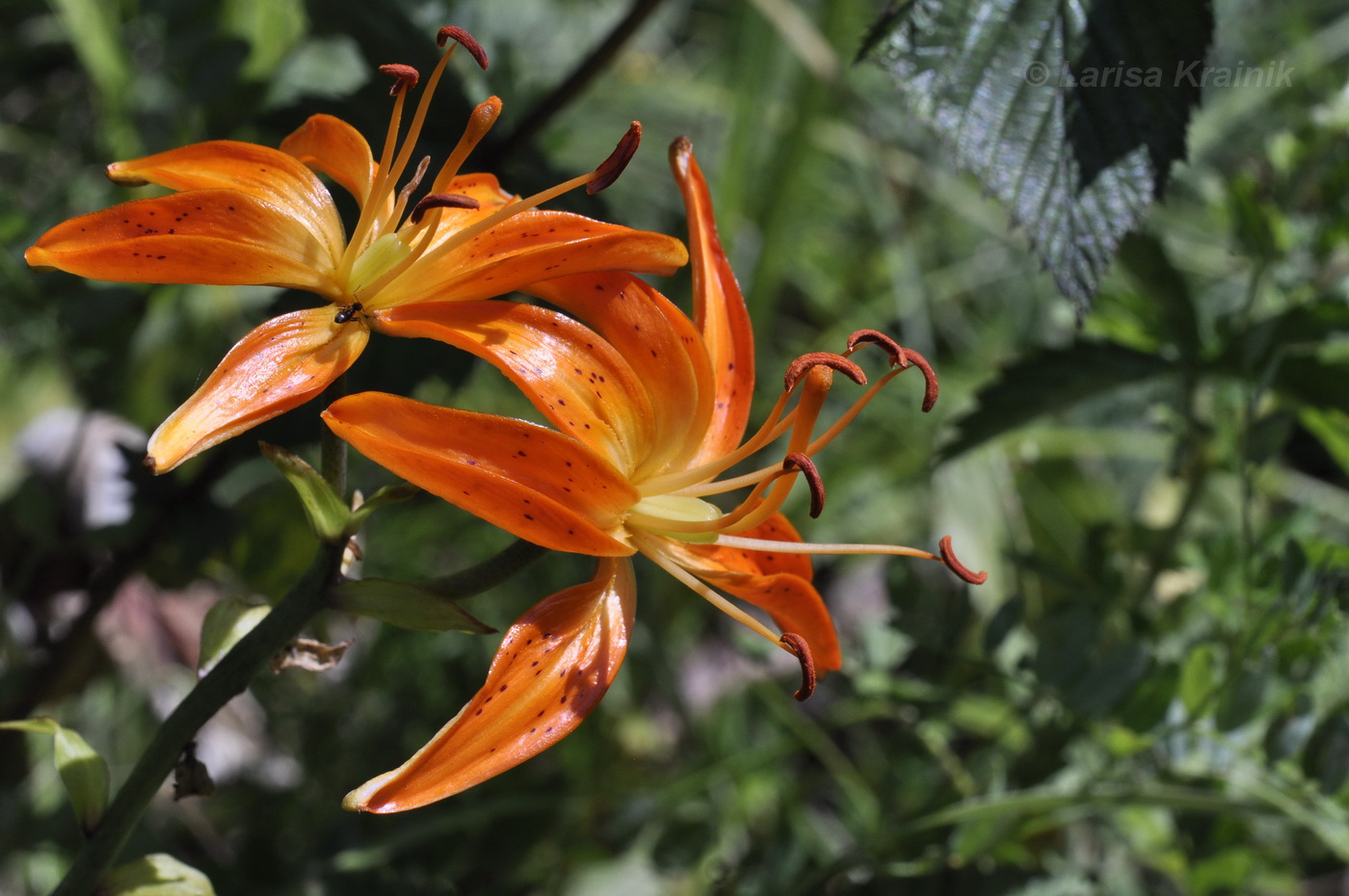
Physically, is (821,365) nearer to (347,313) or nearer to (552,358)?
(552,358)

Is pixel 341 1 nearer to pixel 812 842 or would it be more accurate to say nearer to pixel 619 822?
pixel 619 822

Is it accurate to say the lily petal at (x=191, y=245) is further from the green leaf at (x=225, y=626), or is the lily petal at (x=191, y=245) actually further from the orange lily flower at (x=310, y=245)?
the green leaf at (x=225, y=626)

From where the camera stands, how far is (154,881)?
→ 2.48 ft

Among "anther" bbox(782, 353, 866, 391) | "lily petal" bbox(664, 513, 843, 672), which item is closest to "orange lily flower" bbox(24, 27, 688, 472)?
"anther" bbox(782, 353, 866, 391)

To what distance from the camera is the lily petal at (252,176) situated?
2.51 ft

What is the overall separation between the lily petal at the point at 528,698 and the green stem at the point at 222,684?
108mm

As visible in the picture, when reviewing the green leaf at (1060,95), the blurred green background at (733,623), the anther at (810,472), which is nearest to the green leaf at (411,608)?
the anther at (810,472)

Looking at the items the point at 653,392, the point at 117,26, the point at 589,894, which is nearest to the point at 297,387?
the point at 653,392

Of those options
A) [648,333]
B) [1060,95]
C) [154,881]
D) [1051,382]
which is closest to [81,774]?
[154,881]

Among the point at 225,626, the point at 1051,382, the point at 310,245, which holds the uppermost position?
the point at 310,245

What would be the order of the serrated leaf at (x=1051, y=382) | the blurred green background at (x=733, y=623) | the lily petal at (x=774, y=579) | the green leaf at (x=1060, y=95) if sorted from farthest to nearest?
the serrated leaf at (x=1051, y=382)
the blurred green background at (x=733, y=623)
the green leaf at (x=1060, y=95)
the lily petal at (x=774, y=579)

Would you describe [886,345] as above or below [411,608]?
above

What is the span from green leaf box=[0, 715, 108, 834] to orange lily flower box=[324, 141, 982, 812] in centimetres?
20

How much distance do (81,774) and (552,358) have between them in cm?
40
